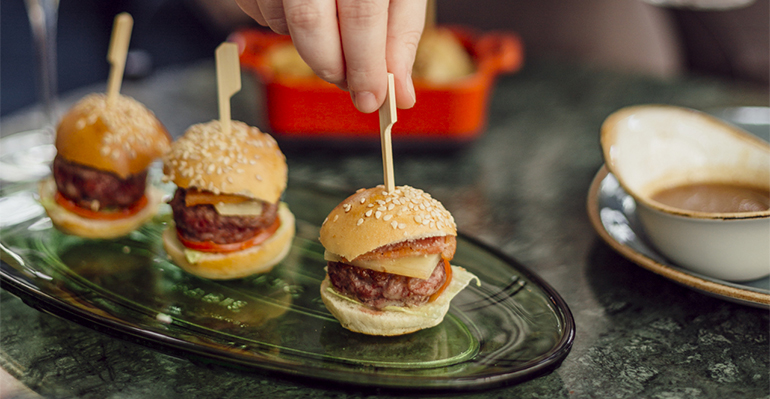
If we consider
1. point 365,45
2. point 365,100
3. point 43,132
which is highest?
point 365,45

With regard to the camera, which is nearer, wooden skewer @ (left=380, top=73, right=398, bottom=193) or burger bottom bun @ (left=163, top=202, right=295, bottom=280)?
wooden skewer @ (left=380, top=73, right=398, bottom=193)

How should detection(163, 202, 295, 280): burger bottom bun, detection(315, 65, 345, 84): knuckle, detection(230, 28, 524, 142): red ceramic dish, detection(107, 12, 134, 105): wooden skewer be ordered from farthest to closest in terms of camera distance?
detection(230, 28, 524, 142): red ceramic dish, detection(107, 12, 134, 105): wooden skewer, detection(163, 202, 295, 280): burger bottom bun, detection(315, 65, 345, 84): knuckle

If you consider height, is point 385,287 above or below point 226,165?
below

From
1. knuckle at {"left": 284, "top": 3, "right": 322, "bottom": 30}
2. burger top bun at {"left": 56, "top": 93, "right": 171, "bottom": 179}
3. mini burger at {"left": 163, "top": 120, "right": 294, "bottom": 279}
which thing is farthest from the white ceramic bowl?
burger top bun at {"left": 56, "top": 93, "right": 171, "bottom": 179}

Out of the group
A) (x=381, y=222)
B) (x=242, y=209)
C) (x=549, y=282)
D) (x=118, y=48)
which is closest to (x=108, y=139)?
(x=118, y=48)

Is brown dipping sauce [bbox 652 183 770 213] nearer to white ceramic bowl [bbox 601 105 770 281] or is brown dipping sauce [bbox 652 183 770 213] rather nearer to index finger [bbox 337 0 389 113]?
white ceramic bowl [bbox 601 105 770 281]

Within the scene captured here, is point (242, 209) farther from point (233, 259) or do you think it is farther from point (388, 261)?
point (388, 261)

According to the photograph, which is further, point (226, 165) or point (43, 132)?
point (43, 132)

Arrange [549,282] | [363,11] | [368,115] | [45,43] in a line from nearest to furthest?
[363,11] < [549,282] < [45,43] < [368,115]

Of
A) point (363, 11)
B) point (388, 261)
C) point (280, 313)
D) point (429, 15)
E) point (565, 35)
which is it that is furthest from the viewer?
point (565, 35)
